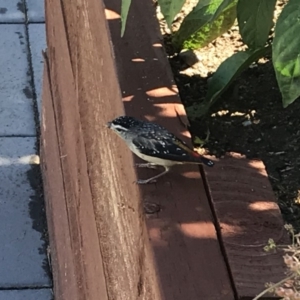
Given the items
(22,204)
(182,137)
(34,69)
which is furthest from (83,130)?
(34,69)

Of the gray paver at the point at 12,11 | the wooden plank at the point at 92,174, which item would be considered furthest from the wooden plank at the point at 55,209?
the gray paver at the point at 12,11

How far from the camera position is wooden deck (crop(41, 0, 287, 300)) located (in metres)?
1.51

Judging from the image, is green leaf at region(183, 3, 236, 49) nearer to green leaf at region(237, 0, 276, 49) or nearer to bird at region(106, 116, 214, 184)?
green leaf at region(237, 0, 276, 49)

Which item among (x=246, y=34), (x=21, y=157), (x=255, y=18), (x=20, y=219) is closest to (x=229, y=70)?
(x=246, y=34)

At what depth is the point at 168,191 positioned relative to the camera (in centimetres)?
171

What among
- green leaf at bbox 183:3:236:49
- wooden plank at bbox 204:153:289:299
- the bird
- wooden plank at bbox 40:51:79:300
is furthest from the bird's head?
wooden plank at bbox 40:51:79:300

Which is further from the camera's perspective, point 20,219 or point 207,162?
point 20,219

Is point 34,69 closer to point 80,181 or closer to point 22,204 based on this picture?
point 22,204

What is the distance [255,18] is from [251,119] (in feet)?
1.39

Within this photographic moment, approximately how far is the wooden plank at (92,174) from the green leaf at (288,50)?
1.34 ft

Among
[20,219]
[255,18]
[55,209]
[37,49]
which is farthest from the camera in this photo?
[37,49]

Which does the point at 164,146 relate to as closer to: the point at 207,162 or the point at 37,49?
the point at 207,162

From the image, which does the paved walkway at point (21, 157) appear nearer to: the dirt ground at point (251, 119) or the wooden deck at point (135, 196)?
the wooden deck at point (135, 196)

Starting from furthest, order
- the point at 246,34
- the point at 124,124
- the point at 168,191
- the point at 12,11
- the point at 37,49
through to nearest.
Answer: the point at 12,11
the point at 37,49
the point at 246,34
the point at 124,124
the point at 168,191
